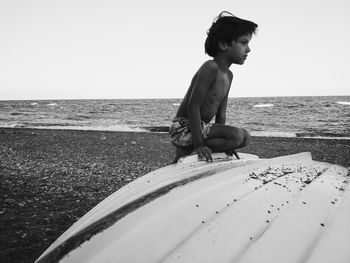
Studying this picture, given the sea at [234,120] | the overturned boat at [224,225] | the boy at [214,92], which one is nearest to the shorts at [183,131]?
the boy at [214,92]

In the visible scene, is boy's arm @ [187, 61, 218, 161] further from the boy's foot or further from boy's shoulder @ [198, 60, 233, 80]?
the boy's foot

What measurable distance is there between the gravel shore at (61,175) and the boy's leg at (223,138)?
1.80 metres

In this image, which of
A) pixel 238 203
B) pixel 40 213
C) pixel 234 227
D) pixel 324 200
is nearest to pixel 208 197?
pixel 238 203

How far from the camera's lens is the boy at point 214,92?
8.57ft

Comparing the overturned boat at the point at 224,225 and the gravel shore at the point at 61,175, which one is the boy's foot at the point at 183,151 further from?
the gravel shore at the point at 61,175

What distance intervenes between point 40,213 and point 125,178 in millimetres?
2118

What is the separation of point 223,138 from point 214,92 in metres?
0.48

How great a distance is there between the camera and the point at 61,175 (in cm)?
558

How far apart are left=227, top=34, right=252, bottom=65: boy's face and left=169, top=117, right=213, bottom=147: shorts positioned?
0.68 meters

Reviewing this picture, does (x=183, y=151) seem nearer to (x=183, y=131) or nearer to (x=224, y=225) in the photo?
(x=183, y=131)

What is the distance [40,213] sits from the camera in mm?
3545

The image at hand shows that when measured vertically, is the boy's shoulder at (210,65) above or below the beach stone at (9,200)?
above

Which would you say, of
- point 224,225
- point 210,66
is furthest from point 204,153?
point 224,225

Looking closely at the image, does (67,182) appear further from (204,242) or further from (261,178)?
(204,242)
